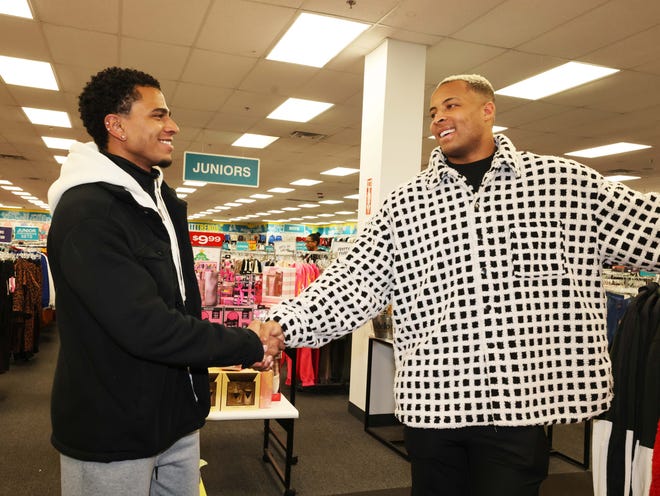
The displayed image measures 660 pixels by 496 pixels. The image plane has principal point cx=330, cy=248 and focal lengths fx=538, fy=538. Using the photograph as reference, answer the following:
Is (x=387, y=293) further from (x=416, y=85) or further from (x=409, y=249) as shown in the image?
(x=416, y=85)

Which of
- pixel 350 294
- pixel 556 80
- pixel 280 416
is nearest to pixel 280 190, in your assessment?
pixel 556 80

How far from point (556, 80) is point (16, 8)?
5.35 meters

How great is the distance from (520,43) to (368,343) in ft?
10.3

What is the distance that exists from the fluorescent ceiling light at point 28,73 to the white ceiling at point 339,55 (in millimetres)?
160

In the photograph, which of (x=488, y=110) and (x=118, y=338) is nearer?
(x=118, y=338)

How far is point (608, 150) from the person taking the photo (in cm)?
924

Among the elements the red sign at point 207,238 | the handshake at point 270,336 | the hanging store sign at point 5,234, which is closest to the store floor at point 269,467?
the red sign at point 207,238

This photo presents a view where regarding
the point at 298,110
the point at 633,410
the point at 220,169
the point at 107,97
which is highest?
the point at 298,110

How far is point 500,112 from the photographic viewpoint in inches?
285

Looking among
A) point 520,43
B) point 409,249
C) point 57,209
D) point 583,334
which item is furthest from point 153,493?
point 520,43

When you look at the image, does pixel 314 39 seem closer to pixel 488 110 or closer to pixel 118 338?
pixel 488 110

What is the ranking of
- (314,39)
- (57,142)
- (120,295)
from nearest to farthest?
(120,295), (314,39), (57,142)

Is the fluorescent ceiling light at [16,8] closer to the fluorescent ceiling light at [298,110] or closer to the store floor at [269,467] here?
the fluorescent ceiling light at [298,110]

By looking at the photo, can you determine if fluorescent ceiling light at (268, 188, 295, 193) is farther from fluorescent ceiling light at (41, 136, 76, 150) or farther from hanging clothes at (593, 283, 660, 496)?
hanging clothes at (593, 283, 660, 496)
